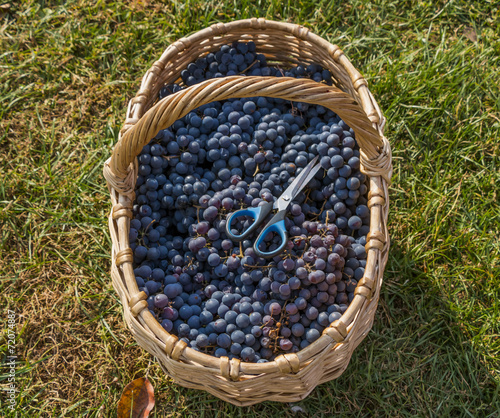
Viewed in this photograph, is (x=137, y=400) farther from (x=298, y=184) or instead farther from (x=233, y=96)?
(x=233, y=96)

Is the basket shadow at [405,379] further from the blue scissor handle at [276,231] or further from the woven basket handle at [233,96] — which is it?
the woven basket handle at [233,96]

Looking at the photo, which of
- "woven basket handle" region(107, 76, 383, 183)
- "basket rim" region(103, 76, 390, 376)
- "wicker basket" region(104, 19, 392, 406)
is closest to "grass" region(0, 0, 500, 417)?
"wicker basket" region(104, 19, 392, 406)

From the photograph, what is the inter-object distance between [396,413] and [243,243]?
3.06 feet

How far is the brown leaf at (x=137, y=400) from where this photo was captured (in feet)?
6.17

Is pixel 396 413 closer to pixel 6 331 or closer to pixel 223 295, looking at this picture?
pixel 223 295

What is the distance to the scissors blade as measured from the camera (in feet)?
5.55

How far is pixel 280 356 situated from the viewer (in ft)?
4.73

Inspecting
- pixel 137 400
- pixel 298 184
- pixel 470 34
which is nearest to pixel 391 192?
pixel 298 184

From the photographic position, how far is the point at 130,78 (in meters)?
2.51

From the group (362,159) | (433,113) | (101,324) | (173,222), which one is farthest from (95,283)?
(433,113)

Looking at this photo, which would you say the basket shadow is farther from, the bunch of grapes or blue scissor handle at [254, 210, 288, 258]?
blue scissor handle at [254, 210, 288, 258]

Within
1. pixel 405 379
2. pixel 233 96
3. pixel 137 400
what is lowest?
pixel 137 400

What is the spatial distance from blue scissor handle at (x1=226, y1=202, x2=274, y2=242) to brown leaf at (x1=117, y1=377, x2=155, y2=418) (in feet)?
2.48

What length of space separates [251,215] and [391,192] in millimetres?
874
